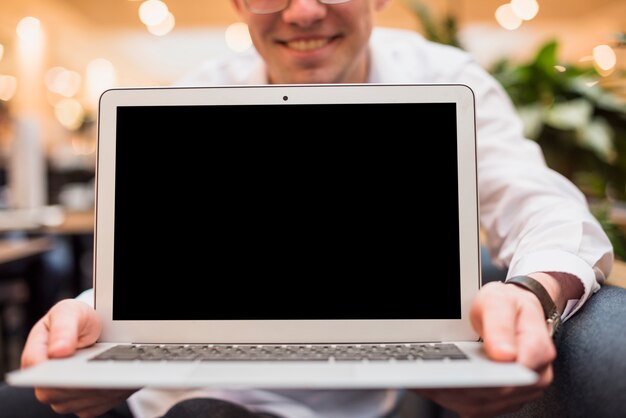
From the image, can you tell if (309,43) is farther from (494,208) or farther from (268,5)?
(494,208)

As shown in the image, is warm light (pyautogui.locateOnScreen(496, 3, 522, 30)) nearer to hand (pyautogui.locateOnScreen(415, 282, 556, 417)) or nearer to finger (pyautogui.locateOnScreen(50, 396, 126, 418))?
hand (pyautogui.locateOnScreen(415, 282, 556, 417))

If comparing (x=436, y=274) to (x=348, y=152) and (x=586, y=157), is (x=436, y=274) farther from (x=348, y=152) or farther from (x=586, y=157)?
(x=586, y=157)

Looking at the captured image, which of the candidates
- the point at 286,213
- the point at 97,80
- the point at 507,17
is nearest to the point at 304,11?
the point at 286,213

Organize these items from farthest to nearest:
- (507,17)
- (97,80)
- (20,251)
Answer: (97,80), (507,17), (20,251)

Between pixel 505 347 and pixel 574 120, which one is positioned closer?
pixel 505 347

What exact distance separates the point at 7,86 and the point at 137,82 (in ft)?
10.4

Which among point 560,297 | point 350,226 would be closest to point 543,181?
point 560,297

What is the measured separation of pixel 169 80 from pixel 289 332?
10.7 meters

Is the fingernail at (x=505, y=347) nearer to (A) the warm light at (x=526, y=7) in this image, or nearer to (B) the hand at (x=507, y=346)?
(B) the hand at (x=507, y=346)

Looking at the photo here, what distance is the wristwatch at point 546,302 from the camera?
2.30 ft

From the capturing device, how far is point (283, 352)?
2.33ft

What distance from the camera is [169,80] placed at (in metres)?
10.9

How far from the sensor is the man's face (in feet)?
3.62

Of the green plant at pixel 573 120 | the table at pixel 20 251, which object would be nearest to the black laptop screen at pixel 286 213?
the table at pixel 20 251
